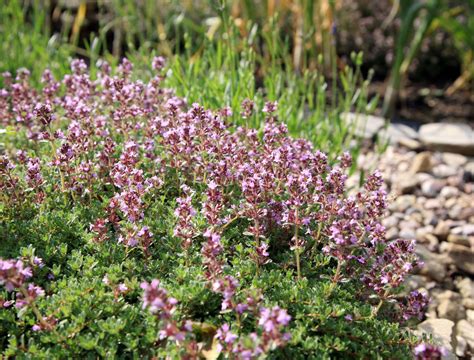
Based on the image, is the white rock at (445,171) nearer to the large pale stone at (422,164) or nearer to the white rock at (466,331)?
the large pale stone at (422,164)

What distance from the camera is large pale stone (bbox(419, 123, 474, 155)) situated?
5977mm

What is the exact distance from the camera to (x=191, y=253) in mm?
2889

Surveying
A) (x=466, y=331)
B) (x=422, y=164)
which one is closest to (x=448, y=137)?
(x=422, y=164)

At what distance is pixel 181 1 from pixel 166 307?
5.97 metres

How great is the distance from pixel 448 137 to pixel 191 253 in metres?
3.91

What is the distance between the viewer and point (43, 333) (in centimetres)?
247

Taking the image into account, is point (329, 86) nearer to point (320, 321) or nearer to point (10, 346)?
point (320, 321)

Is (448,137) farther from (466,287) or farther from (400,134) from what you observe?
(466,287)

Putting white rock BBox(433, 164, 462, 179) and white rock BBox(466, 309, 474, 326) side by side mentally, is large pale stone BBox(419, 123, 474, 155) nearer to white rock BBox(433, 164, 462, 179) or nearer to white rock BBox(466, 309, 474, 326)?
white rock BBox(433, 164, 462, 179)

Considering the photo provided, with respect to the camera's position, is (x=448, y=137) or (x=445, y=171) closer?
(x=445, y=171)

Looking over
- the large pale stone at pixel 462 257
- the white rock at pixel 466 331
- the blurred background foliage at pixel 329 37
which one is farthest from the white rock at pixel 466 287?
the blurred background foliage at pixel 329 37

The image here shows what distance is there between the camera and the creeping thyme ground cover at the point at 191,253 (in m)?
2.43

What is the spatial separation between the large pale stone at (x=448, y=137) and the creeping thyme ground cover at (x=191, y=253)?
2887 mm

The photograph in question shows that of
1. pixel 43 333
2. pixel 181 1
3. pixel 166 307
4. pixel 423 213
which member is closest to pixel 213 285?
pixel 166 307
